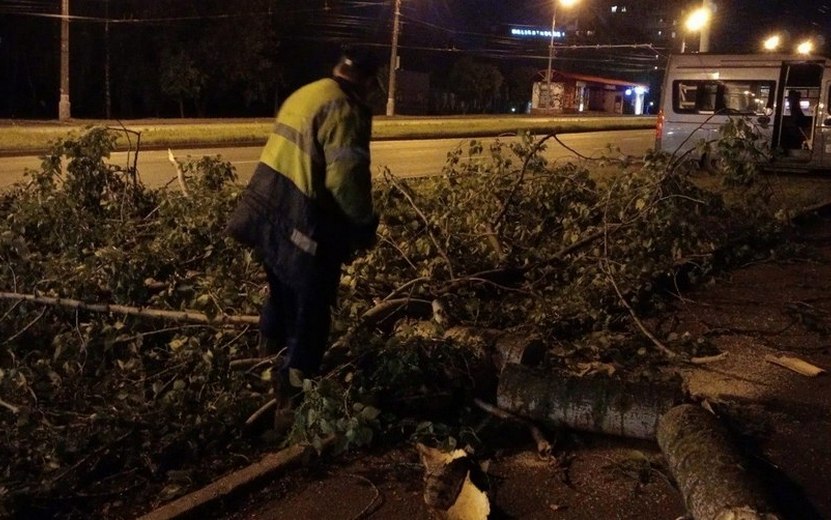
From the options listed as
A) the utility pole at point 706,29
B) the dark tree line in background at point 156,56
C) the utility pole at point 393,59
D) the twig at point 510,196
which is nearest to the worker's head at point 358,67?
the twig at point 510,196

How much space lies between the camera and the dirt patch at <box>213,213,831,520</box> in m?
3.45

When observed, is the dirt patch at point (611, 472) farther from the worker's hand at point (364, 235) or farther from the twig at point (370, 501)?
the worker's hand at point (364, 235)

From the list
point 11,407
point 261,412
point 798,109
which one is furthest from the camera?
point 798,109

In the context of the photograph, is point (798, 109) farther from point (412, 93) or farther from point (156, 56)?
point (412, 93)

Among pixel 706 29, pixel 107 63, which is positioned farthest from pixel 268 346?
pixel 107 63

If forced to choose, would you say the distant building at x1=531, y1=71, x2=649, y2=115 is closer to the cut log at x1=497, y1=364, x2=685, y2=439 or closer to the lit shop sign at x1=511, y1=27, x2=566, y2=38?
the lit shop sign at x1=511, y1=27, x2=566, y2=38

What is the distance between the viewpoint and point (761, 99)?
16562 mm

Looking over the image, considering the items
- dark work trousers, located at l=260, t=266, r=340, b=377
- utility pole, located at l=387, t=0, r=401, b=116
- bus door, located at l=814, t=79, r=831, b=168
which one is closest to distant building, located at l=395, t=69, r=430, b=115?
utility pole, located at l=387, t=0, r=401, b=116

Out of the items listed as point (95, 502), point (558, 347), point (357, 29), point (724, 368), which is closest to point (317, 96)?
point (95, 502)

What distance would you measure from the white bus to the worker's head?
12.9 meters

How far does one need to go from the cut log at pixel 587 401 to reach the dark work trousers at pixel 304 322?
0.92 metres

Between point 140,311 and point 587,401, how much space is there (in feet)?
8.10

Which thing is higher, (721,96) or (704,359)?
(721,96)

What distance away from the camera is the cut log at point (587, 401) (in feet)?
13.0
